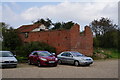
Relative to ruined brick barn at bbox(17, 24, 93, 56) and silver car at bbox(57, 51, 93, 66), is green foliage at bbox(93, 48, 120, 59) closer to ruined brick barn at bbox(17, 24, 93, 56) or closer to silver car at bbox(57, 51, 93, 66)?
ruined brick barn at bbox(17, 24, 93, 56)

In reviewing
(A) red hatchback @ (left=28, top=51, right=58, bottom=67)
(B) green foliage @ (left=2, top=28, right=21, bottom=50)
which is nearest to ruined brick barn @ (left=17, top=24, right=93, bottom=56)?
(B) green foliage @ (left=2, top=28, right=21, bottom=50)

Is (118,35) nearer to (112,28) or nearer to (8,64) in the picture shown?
(112,28)

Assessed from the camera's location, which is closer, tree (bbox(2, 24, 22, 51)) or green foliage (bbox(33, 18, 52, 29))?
Result: tree (bbox(2, 24, 22, 51))

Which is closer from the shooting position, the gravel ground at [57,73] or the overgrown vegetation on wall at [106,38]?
the gravel ground at [57,73]

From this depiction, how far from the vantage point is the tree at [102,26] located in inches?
2347

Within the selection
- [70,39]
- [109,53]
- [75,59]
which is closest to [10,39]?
[70,39]

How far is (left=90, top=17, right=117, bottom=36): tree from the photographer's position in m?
59.6

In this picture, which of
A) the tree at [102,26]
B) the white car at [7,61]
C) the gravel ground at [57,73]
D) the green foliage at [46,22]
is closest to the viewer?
the gravel ground at [57,73]

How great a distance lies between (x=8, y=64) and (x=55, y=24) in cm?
5533

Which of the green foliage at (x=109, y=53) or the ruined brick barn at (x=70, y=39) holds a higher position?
the ruined brick barn at (x=70, y=39)

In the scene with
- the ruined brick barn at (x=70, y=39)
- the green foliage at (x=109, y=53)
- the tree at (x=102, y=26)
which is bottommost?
the green foliage at (x=109, y=53)

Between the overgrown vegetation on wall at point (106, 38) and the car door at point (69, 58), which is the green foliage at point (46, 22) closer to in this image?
the overgrown vegetation on wall at point (106, 38)

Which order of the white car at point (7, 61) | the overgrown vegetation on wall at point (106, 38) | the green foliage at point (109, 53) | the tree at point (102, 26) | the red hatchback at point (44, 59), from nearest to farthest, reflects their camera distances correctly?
the white car at point (7, 61) → the red hatchback at point (44, 59) → the green foliage at point (109, 53) → the overgrown vegetation on wall at point (106, 38) → the tree at point (102, 26)

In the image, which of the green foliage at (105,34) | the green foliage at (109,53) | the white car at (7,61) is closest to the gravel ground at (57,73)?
the white car at (7,61)
